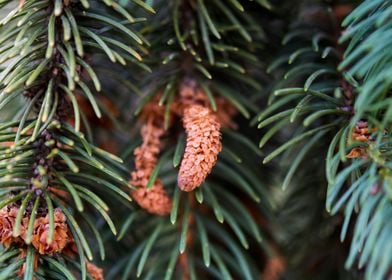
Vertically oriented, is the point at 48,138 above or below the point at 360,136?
above

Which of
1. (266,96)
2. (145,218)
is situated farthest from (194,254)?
(266,96)

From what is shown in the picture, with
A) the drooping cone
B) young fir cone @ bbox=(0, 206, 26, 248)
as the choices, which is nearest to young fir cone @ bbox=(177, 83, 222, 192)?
the drooping cone

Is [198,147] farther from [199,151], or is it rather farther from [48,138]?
[48,138]

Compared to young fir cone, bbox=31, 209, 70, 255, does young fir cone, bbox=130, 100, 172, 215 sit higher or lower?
lower

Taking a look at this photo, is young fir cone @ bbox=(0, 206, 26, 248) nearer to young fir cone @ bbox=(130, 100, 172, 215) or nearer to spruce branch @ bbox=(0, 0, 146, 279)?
spruce branch @ bbox=(0, 0, 146, 279)

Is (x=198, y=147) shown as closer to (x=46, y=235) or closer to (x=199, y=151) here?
(x=199, y=151)

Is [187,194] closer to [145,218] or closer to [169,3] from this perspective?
[145,218]

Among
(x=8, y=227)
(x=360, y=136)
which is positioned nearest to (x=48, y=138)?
(x=8, y=227)
